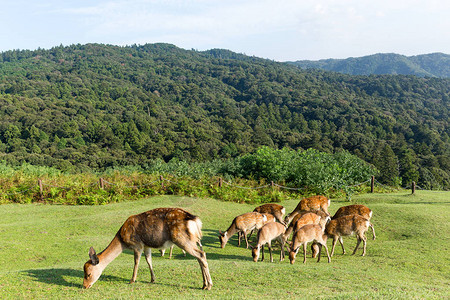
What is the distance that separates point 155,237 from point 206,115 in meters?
104

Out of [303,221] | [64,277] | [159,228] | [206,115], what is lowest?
[64,277]

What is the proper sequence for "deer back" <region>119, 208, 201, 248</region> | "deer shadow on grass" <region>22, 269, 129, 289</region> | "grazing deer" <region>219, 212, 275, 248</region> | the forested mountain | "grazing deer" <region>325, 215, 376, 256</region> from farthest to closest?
the forested mountain
"grazing deer" <region>219, 212, 275, 248</region>
"grazing deer" <region>325, 215, 376, 256</region>
"deer shadow on grass" <region>22, 269, 129, 289</region>
"deer back" <region>119, 208, 201, 248</region>

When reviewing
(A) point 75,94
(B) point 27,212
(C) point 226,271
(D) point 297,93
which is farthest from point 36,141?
(D) point 297,93

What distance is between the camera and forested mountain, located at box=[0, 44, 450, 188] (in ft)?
209

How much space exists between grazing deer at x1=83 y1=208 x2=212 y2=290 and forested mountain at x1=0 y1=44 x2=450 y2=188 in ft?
70.1

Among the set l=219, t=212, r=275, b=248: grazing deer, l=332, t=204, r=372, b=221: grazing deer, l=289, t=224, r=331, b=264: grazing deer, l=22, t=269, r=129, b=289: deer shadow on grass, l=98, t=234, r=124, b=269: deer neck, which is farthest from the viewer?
l=332, t=204, r=372, b=221: grazing deer

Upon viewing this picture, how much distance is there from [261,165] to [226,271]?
525 inches

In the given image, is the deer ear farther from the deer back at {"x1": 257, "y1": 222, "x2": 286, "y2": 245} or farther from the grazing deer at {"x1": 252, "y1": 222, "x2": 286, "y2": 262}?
the deer back at {"x1": 257, "y1": 222, "x2": 286, "y2": 245}

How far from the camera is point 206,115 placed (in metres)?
110

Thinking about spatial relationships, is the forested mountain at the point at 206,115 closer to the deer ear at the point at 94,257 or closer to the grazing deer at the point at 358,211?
the grazing deer at the point at 358,211

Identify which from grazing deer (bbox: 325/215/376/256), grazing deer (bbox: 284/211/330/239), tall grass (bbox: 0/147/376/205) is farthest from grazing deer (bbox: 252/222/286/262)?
tall grass (bbox: 0/147/376/205)

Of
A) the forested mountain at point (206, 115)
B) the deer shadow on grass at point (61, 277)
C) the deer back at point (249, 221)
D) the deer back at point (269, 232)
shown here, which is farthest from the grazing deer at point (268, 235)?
the forested mountain at point (206, 115)

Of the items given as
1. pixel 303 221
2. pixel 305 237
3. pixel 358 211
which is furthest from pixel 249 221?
pixel 358 211

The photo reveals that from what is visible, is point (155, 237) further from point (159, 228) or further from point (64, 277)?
point (64, 277)
